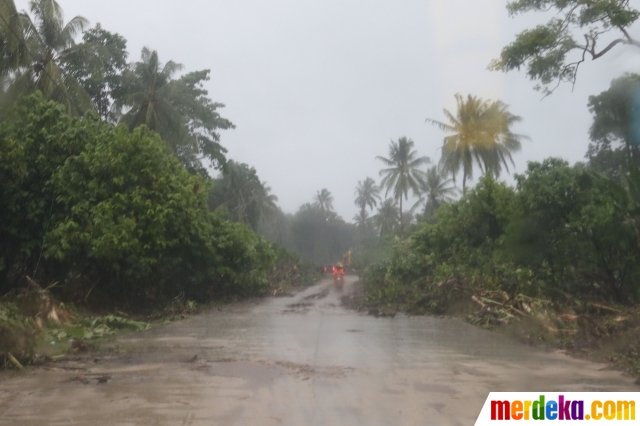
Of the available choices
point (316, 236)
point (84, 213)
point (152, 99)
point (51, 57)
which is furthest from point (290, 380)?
point (316, 236)

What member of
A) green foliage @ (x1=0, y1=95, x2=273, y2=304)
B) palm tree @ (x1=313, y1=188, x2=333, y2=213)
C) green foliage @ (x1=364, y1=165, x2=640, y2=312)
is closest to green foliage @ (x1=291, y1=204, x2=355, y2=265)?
palm tree @ (x1=313, y1=188, x2=333, y2=213)

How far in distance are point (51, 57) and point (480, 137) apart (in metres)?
22.3

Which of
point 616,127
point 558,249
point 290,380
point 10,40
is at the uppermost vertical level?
point 10,40

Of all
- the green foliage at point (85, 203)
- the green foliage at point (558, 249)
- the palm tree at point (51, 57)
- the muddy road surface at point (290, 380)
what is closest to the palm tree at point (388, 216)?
the palm tree at point (51, 57)

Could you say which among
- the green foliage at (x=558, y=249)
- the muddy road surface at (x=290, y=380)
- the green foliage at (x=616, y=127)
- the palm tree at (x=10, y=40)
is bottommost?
the muddy road surface at (x=290, y=380)

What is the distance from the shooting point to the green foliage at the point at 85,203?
18.4 m

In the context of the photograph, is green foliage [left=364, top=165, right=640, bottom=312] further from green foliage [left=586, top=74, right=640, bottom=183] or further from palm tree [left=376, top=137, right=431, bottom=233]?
palm tree [left=376, top=137, right=431, bottom=233]

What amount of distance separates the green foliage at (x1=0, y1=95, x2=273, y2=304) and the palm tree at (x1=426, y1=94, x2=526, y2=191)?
791 inches

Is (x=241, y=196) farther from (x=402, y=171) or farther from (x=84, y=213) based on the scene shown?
(x=84, y=213)

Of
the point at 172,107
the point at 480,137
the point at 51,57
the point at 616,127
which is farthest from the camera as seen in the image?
the point at 480,137

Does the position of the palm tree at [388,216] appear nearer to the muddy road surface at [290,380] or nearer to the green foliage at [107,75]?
the green foliage at [107,75]

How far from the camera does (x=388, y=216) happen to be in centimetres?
7294

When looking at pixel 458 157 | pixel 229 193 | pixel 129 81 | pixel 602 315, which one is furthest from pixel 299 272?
pixel 602 315

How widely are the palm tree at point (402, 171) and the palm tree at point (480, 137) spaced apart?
12386mm
